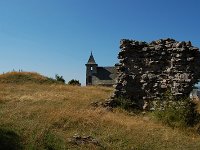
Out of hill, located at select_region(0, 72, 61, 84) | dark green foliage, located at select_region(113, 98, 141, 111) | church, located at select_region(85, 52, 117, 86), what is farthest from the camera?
church, located at select_region(85, 52, 117, 86)

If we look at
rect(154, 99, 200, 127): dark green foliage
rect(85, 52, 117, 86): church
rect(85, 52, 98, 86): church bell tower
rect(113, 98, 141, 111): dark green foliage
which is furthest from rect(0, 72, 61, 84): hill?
rect(85, 52, 98, 86): church bell tower

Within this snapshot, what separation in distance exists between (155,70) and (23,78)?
15.8 metres

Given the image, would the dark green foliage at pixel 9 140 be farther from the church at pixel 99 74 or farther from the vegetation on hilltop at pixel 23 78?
the church at pixel 99 74

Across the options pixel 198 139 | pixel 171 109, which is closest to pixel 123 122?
pixel 171 109

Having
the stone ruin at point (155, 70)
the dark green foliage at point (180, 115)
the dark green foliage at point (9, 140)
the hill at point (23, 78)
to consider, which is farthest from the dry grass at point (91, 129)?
the hill at point (23, 78)

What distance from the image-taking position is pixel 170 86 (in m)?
16.9

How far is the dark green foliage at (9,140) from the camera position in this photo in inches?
385

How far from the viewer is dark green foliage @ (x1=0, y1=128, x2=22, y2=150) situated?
978 cm

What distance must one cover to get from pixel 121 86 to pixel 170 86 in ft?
9.75

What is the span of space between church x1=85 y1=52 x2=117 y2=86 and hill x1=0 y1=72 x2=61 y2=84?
25410 mm

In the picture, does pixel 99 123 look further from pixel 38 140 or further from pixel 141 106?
pixel 141 106

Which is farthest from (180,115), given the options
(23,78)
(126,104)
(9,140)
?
(23,78)

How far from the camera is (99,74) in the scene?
200 feet

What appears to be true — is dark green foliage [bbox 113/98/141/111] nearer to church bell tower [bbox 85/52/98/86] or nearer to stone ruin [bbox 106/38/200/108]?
stone ruin [bbox 106/38/200/108]
